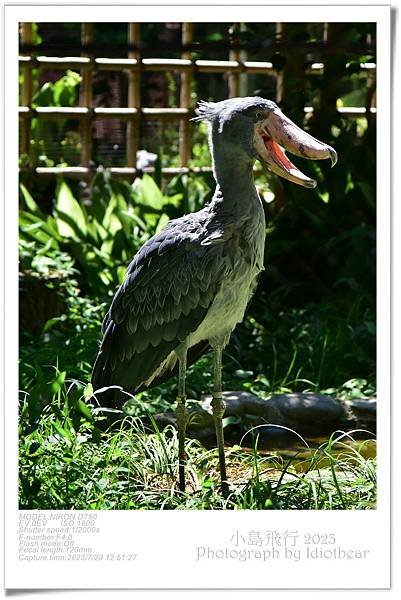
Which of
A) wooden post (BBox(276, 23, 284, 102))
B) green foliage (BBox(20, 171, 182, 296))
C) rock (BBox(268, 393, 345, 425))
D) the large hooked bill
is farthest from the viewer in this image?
wooden post (BBox(276, 23, 284, 102))

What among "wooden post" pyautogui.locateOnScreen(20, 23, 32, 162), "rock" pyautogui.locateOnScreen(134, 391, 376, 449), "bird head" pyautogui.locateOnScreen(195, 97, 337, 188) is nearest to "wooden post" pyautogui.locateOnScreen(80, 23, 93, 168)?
"wooden post" pyautogui.locateOnScreen(20, 23, 32, 162)

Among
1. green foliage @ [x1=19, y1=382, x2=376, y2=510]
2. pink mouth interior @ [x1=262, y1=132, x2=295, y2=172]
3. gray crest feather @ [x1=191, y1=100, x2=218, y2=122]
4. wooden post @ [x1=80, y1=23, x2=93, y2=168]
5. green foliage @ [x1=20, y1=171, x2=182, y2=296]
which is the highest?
wooden post @ [x1=80, y1=23, x2=93, y2=168]

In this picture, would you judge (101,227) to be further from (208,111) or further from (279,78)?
(208,111)

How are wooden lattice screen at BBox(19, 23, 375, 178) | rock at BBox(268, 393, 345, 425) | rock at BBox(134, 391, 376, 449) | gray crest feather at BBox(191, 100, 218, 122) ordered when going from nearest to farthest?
gray crest feather at BBox(191, 100, 218, 122)
rock at BBox(134, 391, 376, 449)
rock at BBox(268, 393, 345, 425)
wooden lattice screen at BBox(19, 23, 375, 178)

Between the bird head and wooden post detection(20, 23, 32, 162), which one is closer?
the bird head

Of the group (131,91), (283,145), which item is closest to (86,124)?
(131,91)

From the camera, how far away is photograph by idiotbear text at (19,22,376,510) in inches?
137

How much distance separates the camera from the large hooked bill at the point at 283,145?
3348 millimetres

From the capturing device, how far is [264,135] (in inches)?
134

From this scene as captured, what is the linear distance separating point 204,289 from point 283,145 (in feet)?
1.87

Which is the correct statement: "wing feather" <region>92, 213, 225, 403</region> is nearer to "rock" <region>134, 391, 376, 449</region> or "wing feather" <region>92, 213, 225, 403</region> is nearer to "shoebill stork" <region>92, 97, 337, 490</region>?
"shoebill stork" <region>92, 97, 337, 490</region>

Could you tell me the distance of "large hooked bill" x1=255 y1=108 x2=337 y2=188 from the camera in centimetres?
335

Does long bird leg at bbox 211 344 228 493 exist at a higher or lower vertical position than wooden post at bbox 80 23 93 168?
lower

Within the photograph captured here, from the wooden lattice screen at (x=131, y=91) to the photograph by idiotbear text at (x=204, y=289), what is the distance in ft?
0.06
